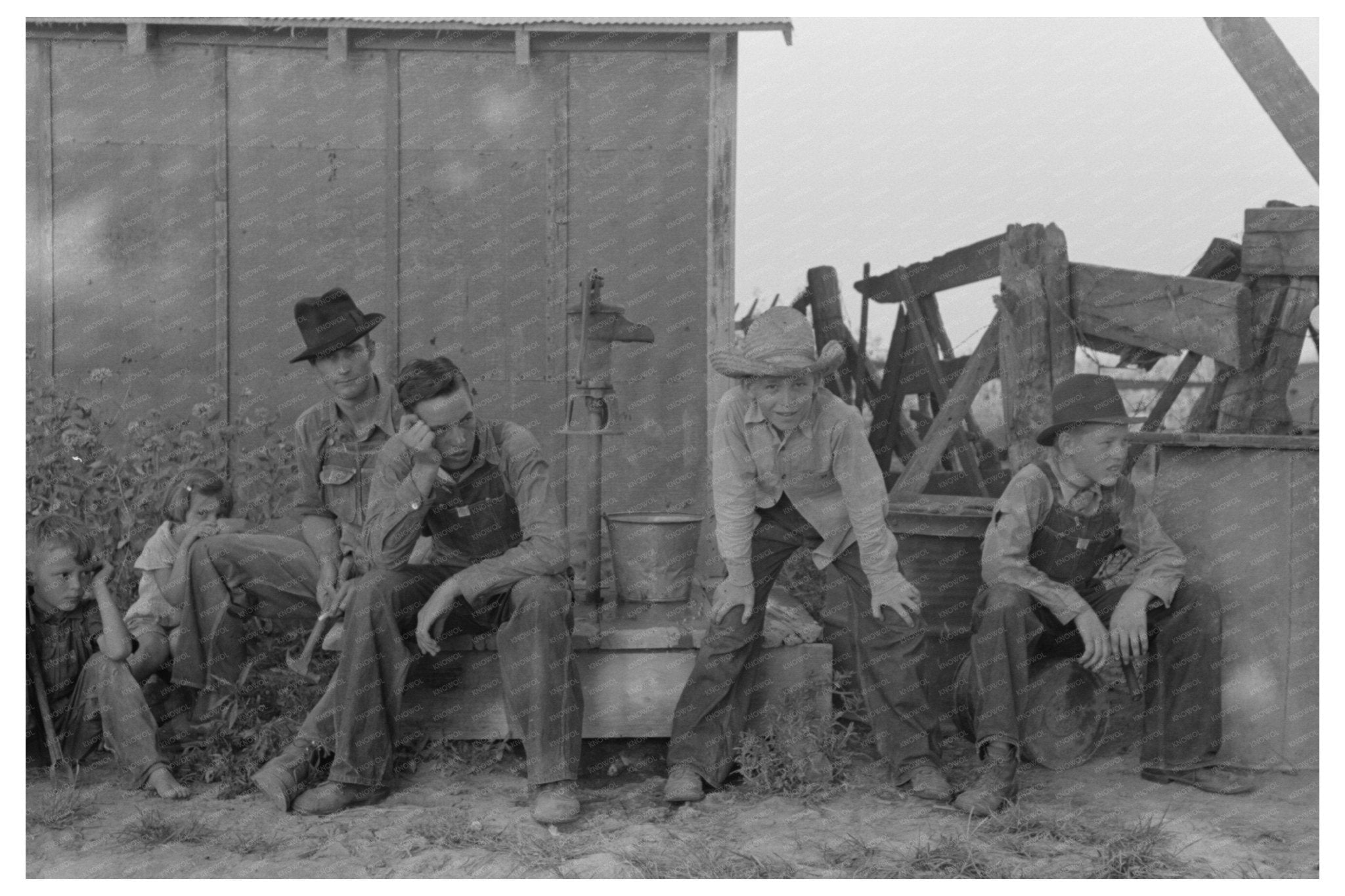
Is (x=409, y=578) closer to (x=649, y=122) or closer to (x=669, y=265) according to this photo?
(x=669, y=265)

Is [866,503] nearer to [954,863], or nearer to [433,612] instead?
[954,863]

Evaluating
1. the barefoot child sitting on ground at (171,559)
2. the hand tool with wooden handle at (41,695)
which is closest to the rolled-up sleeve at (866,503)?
the barefoot child sitting on ground at (171,559)

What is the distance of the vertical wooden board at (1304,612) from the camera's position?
480cm

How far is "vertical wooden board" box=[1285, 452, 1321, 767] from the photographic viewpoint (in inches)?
189

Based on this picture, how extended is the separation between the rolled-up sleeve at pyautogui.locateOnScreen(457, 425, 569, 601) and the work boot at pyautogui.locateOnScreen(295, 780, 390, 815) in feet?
2.70

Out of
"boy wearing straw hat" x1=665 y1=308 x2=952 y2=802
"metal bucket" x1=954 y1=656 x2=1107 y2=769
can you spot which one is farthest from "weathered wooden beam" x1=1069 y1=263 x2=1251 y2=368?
"boy wearing straw hat" x1=665 y1=308 x2=952 y2=802

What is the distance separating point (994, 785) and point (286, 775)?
8.70ft

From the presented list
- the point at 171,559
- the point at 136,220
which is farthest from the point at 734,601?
the point at 136,220

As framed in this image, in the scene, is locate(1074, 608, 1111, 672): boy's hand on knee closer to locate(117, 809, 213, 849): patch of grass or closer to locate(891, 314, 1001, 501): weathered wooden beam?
locate(891, 314, 1001, 501): weathered wooden beam

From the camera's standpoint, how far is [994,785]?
177 inches

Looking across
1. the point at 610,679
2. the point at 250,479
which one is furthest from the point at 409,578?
the point at 250,479

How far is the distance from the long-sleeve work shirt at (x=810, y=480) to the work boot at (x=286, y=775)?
1797mm

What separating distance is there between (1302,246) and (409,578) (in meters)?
4.53

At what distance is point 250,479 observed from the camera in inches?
265
